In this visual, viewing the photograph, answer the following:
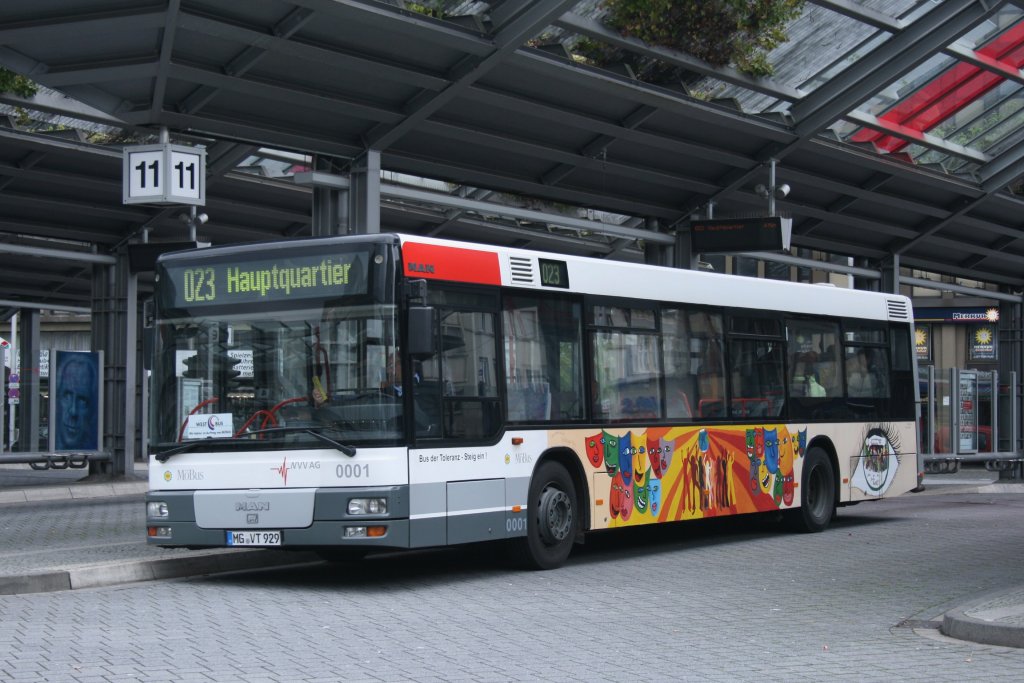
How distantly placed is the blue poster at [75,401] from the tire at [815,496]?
1366 centimetres

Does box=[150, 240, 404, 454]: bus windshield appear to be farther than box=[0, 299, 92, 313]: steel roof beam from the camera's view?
No

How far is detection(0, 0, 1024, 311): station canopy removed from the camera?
15.7 meters

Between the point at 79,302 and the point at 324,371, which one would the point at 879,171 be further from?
the point at 79,302

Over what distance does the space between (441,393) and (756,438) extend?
5613 millimetres

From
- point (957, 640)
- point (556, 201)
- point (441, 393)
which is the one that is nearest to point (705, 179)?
point (556, 201)

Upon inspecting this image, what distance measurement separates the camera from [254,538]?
11.5 meters

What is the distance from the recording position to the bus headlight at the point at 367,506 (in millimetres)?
11141

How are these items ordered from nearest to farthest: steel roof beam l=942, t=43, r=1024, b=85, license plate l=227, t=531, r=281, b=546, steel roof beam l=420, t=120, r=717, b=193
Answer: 1. license plate l=227, t=531, r=281, b=546
2. steel roof beam l=420, t=120, r=717, b=193
3. steel roof beam l=942, t=43, r=1024, b=85

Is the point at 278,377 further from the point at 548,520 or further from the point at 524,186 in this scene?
the point at 524,186

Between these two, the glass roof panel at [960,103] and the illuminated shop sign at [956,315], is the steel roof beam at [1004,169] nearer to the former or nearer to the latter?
the glass roof panel at [960,103]

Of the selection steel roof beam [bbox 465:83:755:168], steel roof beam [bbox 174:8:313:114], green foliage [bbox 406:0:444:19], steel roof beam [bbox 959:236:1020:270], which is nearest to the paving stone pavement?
steel roof beam [bbox 174:8:313:114]

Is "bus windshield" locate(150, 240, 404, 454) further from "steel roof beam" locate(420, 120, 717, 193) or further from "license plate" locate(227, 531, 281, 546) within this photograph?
"steel roof beam" locate(420, 120, 717, 193)

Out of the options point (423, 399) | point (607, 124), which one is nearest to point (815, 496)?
point (607, 124)

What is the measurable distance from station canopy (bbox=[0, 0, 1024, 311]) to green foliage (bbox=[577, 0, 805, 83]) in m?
0.15
